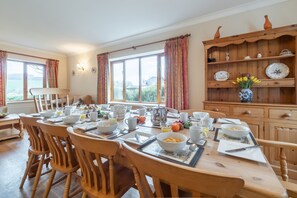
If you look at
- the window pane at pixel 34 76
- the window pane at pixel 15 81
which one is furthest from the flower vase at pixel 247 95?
the window pane at pixel 15 81

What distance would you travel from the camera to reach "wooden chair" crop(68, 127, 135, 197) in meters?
0.79

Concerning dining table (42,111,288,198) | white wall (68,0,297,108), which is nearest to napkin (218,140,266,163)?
dining table (42,111,288,198)

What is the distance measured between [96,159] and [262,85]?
2.38 meters

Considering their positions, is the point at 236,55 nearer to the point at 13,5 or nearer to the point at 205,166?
the point at 205,166

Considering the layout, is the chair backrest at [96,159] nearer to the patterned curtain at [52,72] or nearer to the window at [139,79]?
the window at [139,79]

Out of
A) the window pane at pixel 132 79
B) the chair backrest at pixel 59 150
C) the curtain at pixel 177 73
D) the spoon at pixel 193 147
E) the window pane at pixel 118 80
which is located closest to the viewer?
the spoon at pixel 193 147

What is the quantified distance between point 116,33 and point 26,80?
3371 mm

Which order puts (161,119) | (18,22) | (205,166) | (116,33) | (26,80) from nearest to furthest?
(205,166) → (161,119) → (18,22) → (116,33) → (26,80)

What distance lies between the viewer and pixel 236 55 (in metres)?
2.38

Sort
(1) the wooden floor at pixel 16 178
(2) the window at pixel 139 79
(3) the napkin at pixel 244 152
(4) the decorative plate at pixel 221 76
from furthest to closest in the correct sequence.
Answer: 1. (2) the window at pixel 139 79
2. (4) the decorative plate at pixel 221 76
3. (1) the wooden floor at pixel 16 178
4. (3) the napkin at pixel 244 152

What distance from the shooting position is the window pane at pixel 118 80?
13.9 feet

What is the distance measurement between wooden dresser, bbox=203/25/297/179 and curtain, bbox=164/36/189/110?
448 mm

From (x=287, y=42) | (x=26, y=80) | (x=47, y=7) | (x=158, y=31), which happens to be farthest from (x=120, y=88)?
(x=287, y=42)

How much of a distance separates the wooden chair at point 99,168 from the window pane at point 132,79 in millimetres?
2961
